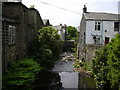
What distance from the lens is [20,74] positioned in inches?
471

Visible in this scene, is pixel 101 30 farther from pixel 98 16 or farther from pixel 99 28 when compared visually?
pixel 98 16

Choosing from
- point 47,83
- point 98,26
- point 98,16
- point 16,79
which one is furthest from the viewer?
point 98,16

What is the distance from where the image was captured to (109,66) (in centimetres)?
1428

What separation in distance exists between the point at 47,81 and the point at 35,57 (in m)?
3.97

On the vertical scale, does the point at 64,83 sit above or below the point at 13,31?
below

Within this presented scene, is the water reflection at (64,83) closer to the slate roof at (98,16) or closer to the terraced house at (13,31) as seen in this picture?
the terraced house at (13,31)

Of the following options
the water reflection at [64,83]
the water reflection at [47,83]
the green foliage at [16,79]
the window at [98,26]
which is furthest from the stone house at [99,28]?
the green foliage at [16,79]

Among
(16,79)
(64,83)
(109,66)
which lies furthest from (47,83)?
(109,66)

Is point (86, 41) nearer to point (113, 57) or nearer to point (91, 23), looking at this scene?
point (91, 23)

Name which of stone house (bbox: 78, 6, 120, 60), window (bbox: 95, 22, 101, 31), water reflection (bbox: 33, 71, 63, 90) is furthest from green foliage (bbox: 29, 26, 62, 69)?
window (bbox: 95, 22, 101, 31)

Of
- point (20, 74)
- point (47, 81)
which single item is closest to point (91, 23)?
point (47, 81)

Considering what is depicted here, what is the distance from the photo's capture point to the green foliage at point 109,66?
37.8 ft

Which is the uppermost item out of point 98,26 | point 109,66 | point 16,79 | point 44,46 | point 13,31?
A: point 98,26

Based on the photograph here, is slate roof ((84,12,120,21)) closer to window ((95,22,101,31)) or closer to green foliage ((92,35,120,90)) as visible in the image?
window ((95,22,101,31))
